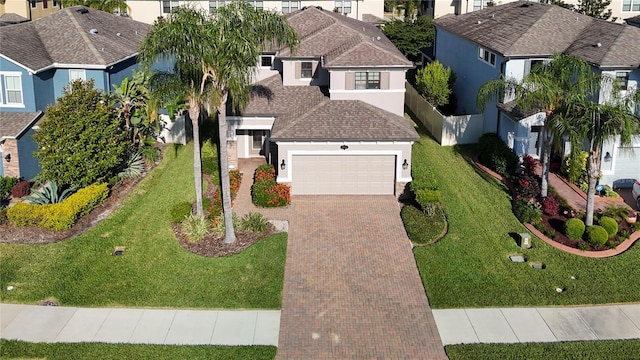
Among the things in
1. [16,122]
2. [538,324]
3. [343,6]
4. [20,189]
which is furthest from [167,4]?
[538,324]

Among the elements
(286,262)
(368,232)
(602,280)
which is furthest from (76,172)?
(602,280)

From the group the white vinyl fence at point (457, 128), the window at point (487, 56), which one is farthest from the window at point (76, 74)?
the window at point (487, 56)

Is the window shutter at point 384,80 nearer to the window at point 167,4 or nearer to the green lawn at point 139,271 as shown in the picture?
the green lawn at point 139,271

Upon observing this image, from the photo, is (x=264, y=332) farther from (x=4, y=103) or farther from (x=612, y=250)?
(x=4, y=103)

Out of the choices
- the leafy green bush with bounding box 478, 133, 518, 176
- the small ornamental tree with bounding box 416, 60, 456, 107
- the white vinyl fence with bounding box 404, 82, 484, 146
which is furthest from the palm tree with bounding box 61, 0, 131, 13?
the leafy green bush with bounding box 478, 133, 518, 176

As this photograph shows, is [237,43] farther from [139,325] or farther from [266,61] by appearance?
[266,61]

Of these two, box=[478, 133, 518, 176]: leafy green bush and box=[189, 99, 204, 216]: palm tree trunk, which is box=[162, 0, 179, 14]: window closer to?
box=[478, 133, 518, 176]: leafy green bush
